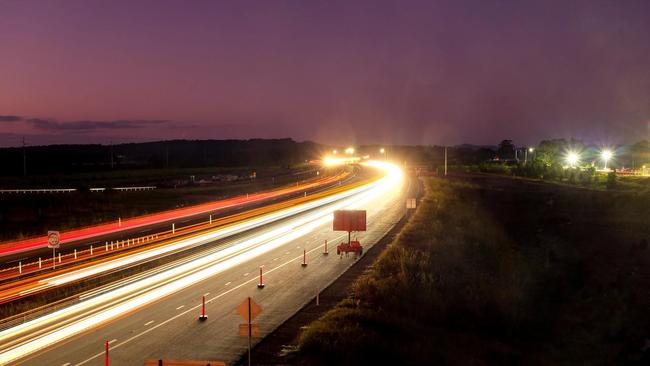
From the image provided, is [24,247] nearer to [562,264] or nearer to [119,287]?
[119,287]

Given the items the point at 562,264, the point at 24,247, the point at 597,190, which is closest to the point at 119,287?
the point at 24,247

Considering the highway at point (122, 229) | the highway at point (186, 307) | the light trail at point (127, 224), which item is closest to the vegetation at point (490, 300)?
the highway at point (186, 307)

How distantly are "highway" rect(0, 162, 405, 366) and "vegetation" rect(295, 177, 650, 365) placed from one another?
285 cm

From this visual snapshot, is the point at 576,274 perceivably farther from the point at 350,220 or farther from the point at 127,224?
the point at 127,224

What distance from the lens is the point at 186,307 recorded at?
21.9 metres

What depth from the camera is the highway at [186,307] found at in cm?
1698

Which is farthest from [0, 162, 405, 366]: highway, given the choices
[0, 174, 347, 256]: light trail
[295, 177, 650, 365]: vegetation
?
[0, 174, 347, 256]: light trail

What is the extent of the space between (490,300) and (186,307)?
15012 millimetres

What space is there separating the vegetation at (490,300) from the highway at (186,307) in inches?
112

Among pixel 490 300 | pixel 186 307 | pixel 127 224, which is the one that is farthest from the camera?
pixel 127 224

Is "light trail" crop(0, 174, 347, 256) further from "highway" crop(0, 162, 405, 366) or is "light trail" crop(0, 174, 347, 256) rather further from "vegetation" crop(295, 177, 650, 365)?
"vegetation" crop(295, 177, 650, 365)

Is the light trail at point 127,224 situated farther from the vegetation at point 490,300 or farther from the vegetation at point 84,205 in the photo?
the vegetation at point 490,300

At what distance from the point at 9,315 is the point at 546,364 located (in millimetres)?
20779

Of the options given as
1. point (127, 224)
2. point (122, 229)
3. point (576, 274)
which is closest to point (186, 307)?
point (122, 229)
